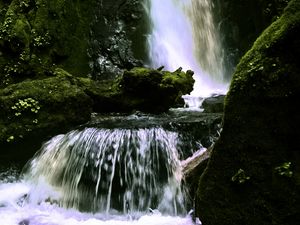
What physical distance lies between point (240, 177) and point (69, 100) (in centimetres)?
444

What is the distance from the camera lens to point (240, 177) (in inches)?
156

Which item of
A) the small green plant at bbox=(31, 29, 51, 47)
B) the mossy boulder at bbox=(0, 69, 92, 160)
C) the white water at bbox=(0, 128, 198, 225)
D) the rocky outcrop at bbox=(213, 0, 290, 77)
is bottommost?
the white water at bbox=(0, 128, 198, 225)

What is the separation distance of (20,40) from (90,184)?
556 centimetres

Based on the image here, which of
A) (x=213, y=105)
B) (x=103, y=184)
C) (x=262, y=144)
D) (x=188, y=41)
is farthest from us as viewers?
(x=188, y=41)

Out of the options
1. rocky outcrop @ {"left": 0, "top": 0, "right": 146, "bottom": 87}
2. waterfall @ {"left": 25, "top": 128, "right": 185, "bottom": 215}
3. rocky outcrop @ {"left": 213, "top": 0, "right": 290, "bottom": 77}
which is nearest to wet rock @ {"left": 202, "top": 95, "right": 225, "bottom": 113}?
waterfall @ {"left": 25, "top": 128, "right": 185, "bottom": 215}

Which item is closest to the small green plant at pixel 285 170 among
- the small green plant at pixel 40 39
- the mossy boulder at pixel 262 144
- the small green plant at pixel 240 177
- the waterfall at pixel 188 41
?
the mossy boulder at pixel 262 144

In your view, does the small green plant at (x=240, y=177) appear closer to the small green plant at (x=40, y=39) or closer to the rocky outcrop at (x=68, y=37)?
the rocky outcrop at (x=68, y=37)

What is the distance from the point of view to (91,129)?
6.94 metres

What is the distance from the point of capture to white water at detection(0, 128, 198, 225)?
561 cm

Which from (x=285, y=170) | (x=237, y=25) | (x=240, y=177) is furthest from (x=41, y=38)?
(x=285, y=170)

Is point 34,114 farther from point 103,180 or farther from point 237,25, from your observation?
point 237,25

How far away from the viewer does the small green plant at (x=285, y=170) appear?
382cm

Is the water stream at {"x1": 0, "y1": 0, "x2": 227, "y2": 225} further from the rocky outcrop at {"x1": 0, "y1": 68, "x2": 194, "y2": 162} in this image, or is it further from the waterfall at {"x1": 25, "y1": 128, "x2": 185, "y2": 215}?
the rocky outcrop at {"x1": 0, "y1": 68, "x2": 194, "y2": 162}

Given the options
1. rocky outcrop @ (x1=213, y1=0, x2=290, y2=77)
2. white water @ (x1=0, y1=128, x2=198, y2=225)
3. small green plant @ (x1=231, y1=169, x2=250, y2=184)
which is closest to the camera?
small green plant @ (x1=231, y1=169, x2=250, y2=184)
